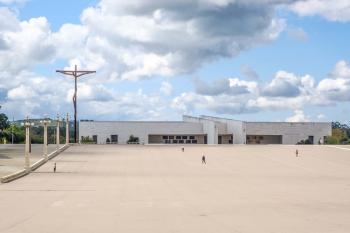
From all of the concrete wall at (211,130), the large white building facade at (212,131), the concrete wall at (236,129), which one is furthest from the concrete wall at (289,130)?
the concrete wall at (211,130)

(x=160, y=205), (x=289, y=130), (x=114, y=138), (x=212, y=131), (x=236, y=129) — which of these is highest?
(x=236, y=129)

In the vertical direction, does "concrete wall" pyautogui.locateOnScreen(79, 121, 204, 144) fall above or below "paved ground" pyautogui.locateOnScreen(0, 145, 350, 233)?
above

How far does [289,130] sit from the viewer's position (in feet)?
339

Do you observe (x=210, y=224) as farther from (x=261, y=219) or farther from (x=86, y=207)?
(x=86, y=207)

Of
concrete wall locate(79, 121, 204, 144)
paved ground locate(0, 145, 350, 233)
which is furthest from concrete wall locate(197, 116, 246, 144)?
paved ground locate(0, 145, 350, 233)

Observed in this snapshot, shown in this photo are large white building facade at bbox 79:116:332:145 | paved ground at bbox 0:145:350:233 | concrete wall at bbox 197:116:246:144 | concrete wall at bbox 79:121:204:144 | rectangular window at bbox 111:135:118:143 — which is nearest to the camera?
paved ground at bbox 0:145:350:233

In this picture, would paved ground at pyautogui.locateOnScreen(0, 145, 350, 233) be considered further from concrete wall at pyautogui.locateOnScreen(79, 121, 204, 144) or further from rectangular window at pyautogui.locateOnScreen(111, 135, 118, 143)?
rectangular window at pyautogui.locateOnScreen(111, 135, 118, 143)

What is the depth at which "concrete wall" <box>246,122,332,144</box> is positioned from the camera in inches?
4055

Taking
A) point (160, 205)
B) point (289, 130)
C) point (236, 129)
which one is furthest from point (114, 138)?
Result: point (160, 205)

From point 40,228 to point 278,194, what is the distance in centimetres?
1439

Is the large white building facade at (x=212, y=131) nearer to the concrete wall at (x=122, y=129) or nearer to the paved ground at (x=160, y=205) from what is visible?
the concrete wall at (x=122, y=129)

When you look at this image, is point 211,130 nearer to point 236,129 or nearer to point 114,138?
point 236,129

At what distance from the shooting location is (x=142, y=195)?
2539 cm

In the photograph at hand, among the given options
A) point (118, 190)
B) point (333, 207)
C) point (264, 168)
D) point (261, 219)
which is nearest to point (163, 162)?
point (264, 168)
